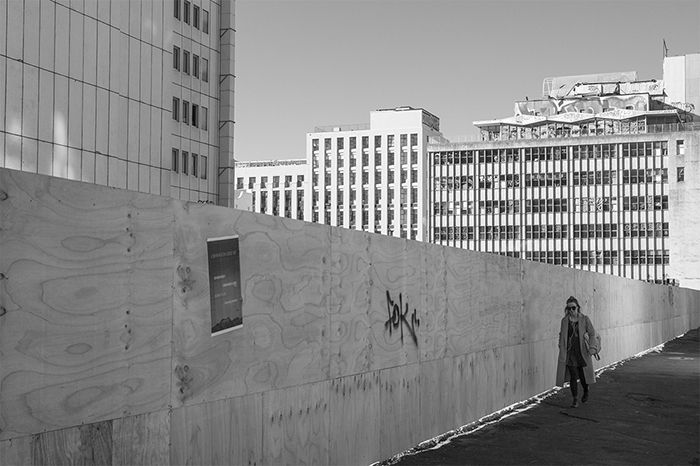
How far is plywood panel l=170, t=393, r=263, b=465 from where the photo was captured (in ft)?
22.6

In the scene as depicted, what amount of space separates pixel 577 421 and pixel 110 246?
29.4 ft

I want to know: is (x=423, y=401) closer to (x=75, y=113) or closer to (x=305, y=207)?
(x=75, y=113)

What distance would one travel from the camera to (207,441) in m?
7.18

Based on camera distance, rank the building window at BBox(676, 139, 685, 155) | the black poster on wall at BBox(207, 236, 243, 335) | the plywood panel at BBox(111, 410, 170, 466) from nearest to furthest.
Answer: the plywood panel at BBox(111, 410, 170, 466) → the black poster on wall at BBox(207, 236, 243, 335) → the building window at BBox(676, 139, 685, 155)

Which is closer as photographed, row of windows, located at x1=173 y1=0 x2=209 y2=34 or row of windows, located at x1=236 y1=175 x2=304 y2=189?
row of windows, located at x1=173 y1=0 x2=209 y2=34

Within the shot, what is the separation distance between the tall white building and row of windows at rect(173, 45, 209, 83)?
94.8 m

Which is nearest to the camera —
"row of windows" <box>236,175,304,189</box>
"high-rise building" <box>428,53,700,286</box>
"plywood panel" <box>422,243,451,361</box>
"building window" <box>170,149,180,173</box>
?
"plywood panel" <box>422,243,451,361</box>

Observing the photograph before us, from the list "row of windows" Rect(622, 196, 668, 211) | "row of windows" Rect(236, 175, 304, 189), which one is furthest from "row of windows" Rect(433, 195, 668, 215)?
"row of windows" Rect(236, 175, 304, 189)

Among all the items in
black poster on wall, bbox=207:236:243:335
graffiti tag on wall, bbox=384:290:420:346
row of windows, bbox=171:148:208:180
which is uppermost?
row of windows, bbox=171:148:208:180

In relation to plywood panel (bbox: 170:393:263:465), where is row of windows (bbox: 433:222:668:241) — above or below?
above

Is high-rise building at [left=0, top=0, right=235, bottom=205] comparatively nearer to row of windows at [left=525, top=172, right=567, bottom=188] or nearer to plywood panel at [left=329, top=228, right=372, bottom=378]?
plywood panel at [left=329, top=228, right=372, bottom=378]

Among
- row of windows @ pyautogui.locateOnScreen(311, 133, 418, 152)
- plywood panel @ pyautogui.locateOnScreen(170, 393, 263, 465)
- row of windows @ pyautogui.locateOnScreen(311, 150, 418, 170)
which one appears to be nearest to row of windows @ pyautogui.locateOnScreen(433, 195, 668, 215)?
row of windows @ pyautogui.locateOnScreen(311, 150, 418, 170)

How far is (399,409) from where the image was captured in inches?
418

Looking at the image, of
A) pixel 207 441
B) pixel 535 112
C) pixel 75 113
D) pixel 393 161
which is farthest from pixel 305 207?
pixel 207 441
